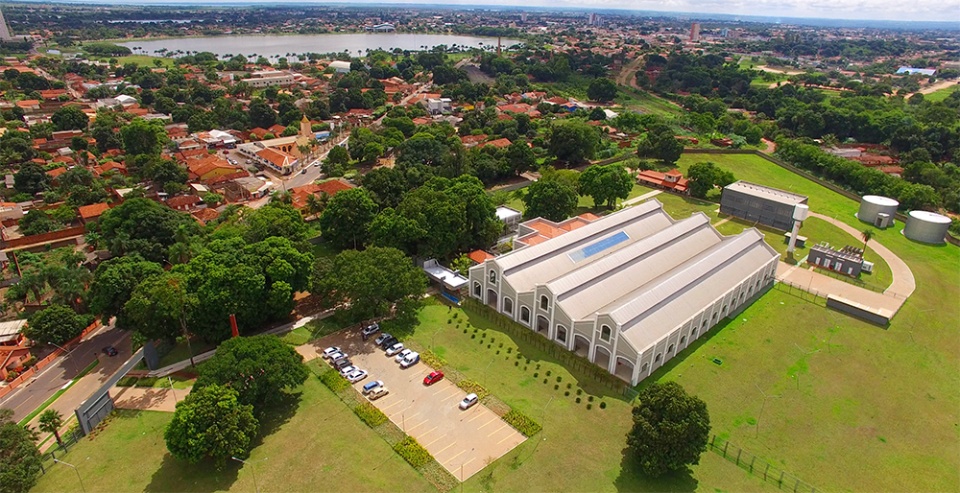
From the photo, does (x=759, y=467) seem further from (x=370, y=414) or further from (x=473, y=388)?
(x=370, y=414)

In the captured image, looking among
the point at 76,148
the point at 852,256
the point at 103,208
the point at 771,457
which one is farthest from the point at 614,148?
the point at 76,148

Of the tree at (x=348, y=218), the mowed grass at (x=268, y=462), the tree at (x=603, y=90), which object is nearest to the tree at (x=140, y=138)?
the tree at (x=348, y=218)

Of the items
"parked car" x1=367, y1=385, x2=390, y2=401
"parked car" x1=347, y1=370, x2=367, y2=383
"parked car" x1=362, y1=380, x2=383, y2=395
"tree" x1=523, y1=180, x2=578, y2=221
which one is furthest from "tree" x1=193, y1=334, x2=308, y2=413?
"tree" x1=523, y1=180, x2=578, y2=221

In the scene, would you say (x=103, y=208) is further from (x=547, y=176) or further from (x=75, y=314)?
(x=547, y=176)

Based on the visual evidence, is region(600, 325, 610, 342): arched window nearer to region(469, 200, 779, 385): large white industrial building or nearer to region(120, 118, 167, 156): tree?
region(469, 200, 779, 385): large white industrial building

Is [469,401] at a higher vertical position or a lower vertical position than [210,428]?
lower

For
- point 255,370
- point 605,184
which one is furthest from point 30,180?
point 605,184
